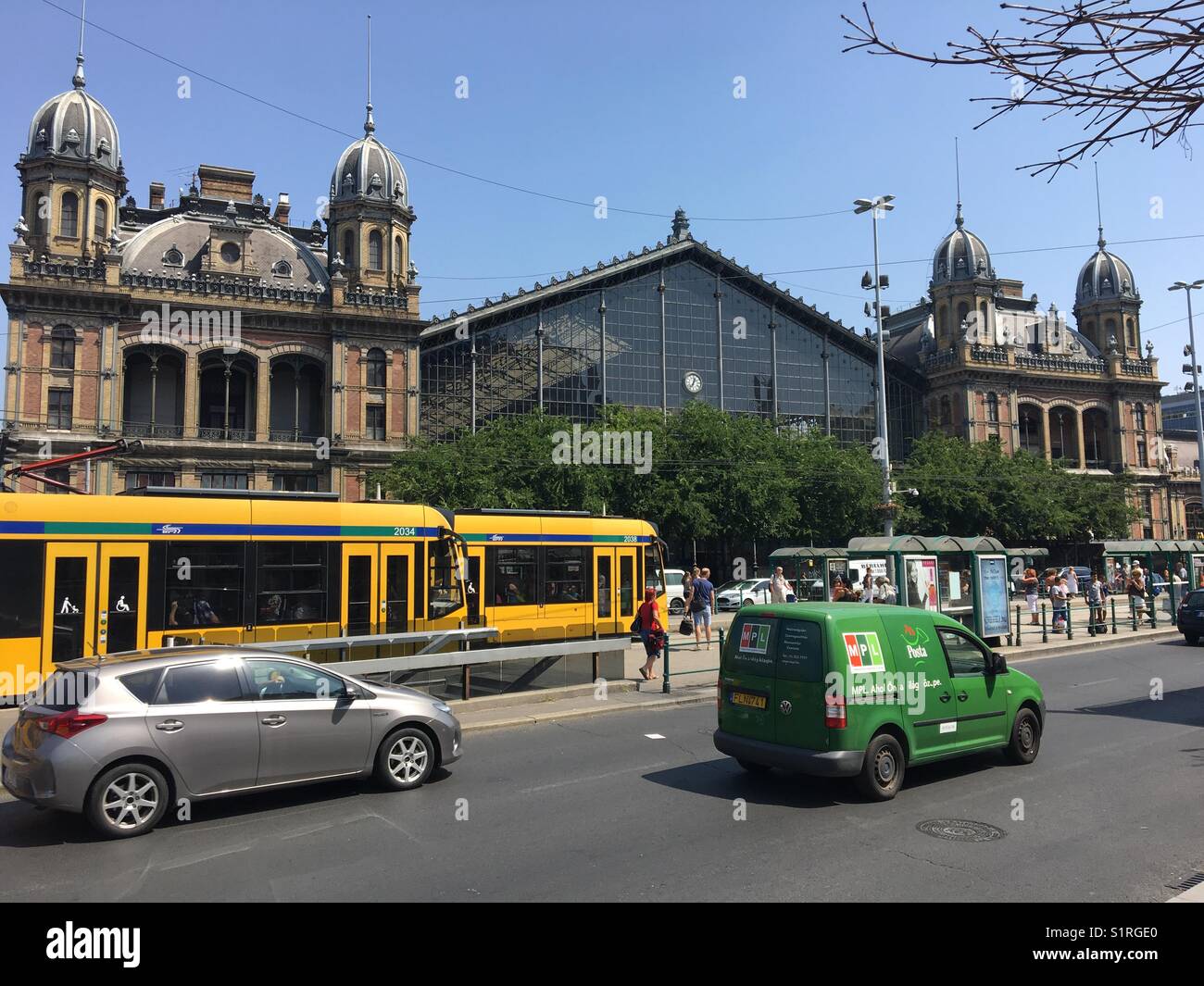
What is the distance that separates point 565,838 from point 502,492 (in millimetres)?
30062

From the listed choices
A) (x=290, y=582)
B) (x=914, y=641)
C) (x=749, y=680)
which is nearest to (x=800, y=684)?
(x=749, y=680)

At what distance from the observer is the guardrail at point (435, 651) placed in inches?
479

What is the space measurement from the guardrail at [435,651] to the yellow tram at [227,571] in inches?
56.0

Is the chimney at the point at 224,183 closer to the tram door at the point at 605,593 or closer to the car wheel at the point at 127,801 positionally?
the tram door at the point at 605,593

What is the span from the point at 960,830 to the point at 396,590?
11.3 m

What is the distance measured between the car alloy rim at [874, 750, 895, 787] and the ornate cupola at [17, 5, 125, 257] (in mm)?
45845

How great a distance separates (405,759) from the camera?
29.0ft

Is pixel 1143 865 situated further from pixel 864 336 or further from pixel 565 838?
pixel 864 336

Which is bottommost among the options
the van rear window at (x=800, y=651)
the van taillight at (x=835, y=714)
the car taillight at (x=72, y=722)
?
Answer: the van taillight at (x=835, y=714)

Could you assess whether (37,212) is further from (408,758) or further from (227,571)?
(408,758)

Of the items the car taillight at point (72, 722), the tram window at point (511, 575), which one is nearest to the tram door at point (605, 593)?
the tram window at point (511, 575)
